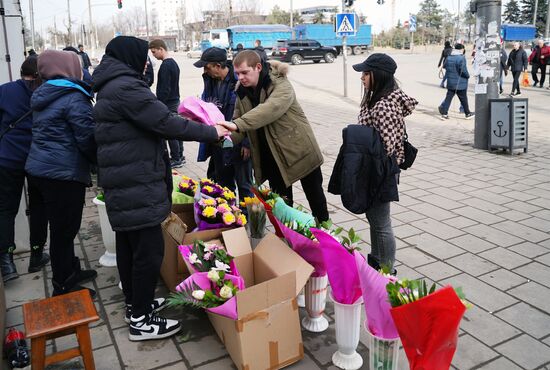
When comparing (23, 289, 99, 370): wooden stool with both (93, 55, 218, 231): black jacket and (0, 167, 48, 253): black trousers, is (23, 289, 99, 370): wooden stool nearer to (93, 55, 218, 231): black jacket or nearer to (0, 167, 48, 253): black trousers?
(93, 55, 218, 231): black jacket

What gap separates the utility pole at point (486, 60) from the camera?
732 centimetres

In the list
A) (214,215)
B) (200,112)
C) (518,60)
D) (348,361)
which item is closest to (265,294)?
(348,361)

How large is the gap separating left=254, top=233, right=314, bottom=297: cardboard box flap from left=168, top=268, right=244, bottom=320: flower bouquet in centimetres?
30

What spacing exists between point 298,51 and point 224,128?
28064mm

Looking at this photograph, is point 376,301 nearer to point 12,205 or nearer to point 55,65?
point 55,65

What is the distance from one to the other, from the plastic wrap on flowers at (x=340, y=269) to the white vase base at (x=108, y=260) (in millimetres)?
2171

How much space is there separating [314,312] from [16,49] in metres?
3.67

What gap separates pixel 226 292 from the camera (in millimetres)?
2533

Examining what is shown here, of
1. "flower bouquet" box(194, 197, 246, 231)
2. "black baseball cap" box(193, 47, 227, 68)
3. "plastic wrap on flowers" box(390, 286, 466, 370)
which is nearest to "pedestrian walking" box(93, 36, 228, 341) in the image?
"flower bouquet" box(194, 197, 246, 231)

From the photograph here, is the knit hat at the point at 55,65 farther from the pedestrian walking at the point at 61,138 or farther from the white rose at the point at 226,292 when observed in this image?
the white rose at the point at 226,292

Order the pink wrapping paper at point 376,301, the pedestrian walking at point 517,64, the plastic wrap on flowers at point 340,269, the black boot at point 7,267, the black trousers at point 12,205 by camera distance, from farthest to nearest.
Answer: the pedestrian walking at point 517,64 → the black boot at point 7,267 → the black trousers at point 12,205 → the plastic wrap on flowers at point 340,269 → the pink wrapping paper at point 376,301

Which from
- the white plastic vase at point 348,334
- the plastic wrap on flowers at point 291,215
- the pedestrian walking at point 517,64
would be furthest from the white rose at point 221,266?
the pedestrian walking at point 517,64

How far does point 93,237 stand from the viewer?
15.8 ft

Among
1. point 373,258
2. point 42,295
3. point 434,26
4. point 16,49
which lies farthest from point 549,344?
point 434,26
